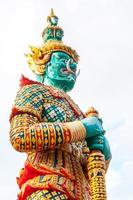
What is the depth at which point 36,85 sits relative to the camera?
606 centimetres

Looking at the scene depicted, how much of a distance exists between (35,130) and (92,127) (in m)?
0.60

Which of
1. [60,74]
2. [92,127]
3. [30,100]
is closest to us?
[92,127]

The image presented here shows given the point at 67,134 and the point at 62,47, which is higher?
the point at 62,47

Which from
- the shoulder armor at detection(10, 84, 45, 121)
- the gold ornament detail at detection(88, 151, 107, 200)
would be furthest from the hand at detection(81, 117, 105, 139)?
the shoulder armor at detection(10, 84, 45, 121)

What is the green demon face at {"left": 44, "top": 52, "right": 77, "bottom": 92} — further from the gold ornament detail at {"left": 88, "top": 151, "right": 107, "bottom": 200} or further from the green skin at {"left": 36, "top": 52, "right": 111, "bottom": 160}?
the gold ornament detail at {"left": 88, "top": 151, "right": 107, "bottom": 200}

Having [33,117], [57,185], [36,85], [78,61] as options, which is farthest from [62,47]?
[57,185]

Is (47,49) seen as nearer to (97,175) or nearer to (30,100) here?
(30,100)

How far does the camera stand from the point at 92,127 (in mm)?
5633

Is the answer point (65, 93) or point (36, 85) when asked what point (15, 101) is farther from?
point (65, 93)

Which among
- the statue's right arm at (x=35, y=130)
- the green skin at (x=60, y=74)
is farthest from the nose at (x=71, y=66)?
the statue's right arm at (x=35, y=130)

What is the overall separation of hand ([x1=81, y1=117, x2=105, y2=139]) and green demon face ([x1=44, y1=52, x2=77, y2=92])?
2.67 feet

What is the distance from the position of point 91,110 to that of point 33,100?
0.61 m

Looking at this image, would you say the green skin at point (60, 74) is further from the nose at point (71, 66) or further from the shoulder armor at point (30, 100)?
the shoulder armor at point (30, 100)

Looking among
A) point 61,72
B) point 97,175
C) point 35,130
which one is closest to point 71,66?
point 61,72
